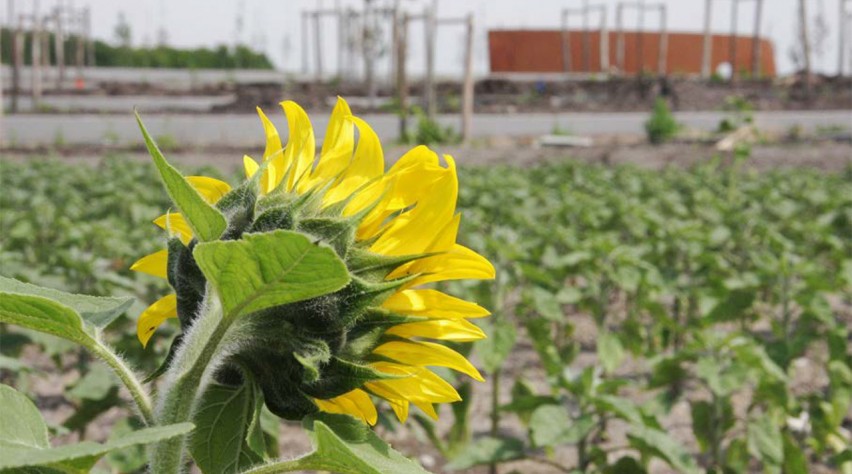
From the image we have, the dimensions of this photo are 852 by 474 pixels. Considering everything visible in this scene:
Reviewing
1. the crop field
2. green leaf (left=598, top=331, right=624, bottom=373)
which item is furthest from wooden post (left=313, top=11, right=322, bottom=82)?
green leaf (left=598, top=331, right=624, bottom=373)

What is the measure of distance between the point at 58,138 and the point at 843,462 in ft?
41.3

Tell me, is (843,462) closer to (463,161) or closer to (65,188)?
(65,188)

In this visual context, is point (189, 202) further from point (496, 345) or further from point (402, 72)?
point (402, 72)

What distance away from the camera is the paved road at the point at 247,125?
15.0 m

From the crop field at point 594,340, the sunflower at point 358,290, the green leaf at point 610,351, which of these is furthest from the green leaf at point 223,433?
the green leaf at point 610,351

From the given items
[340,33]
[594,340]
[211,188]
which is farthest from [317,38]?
[211,188]

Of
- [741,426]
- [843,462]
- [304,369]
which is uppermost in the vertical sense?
[304,369]

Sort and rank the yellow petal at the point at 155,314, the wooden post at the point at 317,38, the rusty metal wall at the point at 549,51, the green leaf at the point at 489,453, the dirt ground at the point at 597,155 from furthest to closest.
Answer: the rusty metal wall at the point at 549,51 < the wooden post at the point at 317,38 < the dirt ground at the point at 597,155 < the green leaf at the point at 489,453 < the yellow petal at the point at 155,314

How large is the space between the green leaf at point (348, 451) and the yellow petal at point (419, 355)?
0.05 metres

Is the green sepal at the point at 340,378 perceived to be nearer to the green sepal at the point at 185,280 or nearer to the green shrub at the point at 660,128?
the green sepal at the point at 185,280

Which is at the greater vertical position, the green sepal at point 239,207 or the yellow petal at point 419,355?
the green sepal at point 239,207

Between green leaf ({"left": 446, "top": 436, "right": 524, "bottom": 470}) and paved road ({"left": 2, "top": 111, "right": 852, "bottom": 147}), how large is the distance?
39.0 feet

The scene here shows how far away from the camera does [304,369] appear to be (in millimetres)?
622

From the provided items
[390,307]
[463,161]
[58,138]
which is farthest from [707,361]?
[58,138]
